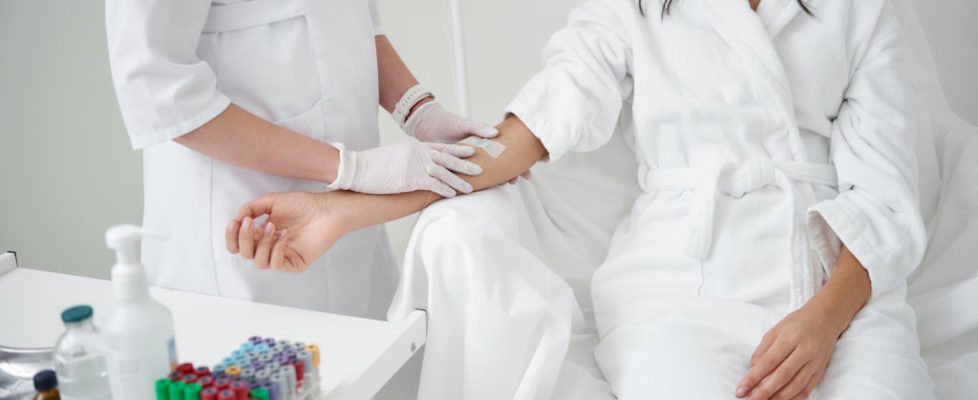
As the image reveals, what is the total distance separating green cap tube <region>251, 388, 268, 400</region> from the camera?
0.68 meters

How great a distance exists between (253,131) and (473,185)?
1.26 ft

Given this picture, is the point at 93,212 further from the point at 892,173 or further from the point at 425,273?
the point at 892,173

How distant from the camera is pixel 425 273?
1.17m

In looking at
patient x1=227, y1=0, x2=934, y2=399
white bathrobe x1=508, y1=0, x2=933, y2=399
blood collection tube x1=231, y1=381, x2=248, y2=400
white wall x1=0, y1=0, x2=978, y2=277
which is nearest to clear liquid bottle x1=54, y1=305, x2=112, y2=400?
blood collection tube x1=231, y1=381, x2=248, y2=400

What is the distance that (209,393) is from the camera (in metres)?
0.66

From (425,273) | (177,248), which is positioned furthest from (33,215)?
(425,273)

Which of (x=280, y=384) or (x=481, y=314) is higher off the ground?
(x=280, y=384)

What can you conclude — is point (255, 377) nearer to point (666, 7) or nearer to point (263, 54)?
point (263, 54)

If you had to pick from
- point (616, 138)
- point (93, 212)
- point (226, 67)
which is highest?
point (226, 67)

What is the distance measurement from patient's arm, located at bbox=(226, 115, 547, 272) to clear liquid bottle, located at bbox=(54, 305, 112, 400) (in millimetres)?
359

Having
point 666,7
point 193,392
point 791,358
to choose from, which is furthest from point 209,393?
point 666,7

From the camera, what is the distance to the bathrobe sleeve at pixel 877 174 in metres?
1.27

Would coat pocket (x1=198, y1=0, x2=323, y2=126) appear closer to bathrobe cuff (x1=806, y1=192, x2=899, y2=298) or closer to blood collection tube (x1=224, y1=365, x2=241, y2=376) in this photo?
blood collection tube (x1=224, y1=365, x2=241, y2=376)

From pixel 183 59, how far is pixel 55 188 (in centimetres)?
142
